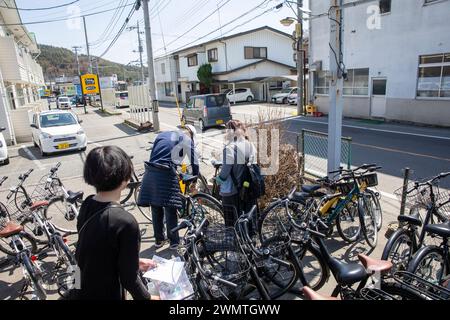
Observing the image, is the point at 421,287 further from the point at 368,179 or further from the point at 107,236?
the point at 107,236

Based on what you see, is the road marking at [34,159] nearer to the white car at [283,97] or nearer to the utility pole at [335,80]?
the utility pole at [335,80]

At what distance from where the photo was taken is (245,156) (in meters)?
3.59

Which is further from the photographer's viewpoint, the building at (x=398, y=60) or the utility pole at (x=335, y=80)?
the building at (x=398, y=60)

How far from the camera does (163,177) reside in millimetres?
3848

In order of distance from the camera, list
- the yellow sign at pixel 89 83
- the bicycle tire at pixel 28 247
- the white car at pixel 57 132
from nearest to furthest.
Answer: the bicycle tire at pixel 28 247
the white car at pixel 57 132
the yellow sign at pixel 89 83

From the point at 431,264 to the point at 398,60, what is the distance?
1287 centimetres

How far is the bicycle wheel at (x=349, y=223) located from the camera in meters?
4.04

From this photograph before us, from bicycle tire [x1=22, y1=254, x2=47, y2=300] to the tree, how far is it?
3095 cm

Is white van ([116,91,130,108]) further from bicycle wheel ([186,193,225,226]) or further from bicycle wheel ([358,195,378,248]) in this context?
bicycle wheel ([358,195,378,248])

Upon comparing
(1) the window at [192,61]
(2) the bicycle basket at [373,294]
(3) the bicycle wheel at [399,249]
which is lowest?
(3) the bicycle wheel at [399,249]

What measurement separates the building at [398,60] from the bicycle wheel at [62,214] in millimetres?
13359

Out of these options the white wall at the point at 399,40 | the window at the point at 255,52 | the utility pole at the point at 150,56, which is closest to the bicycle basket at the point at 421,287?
the white wall at the point at 399,40
